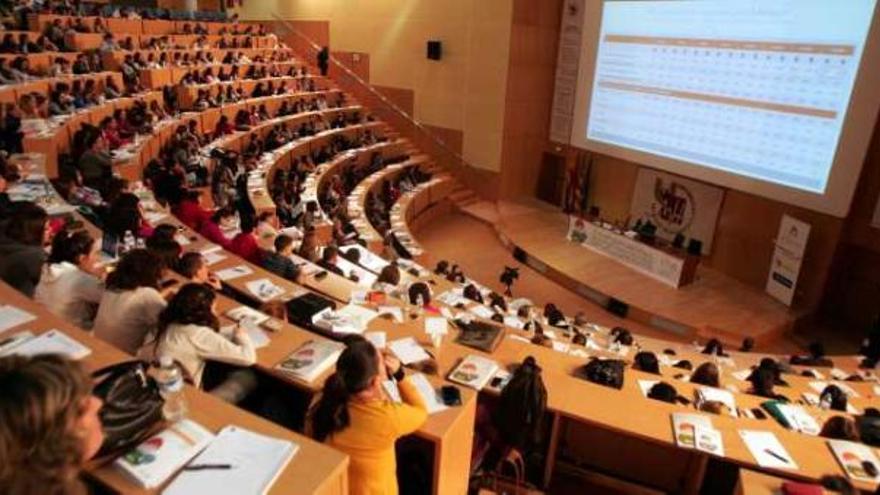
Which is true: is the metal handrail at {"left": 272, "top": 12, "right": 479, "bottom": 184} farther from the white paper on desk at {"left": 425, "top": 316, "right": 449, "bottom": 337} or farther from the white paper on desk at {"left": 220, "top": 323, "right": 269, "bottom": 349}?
the white paper on desk at {"left": 220, "top": 323, "right": 269, "bottom": 349}

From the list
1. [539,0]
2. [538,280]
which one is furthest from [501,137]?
[538,280]

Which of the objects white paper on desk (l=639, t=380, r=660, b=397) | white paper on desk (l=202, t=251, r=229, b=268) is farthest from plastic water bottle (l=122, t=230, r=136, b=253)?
white paper on desk (l=639, t=380, r=660, b=397)

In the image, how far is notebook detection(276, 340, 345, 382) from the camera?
2.95m

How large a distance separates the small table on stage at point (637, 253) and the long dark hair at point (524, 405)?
699cm

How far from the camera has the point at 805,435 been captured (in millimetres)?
3359

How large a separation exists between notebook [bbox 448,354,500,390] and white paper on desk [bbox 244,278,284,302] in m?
1.40

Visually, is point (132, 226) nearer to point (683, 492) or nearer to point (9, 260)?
point (9, 260)

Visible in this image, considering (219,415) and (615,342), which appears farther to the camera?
(615,342)

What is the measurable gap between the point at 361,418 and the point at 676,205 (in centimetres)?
973

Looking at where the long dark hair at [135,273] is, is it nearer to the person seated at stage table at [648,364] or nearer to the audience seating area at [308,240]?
the audience seating area at [308,240]

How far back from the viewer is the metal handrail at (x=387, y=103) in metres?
13.5

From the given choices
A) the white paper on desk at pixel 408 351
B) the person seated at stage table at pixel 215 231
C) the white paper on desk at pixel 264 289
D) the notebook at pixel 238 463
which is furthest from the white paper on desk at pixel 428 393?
the person seated at stage table at pixel 215 231

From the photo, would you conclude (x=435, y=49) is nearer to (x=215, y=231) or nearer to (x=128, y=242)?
(x=215, y=231)

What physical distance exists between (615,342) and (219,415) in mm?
4758
